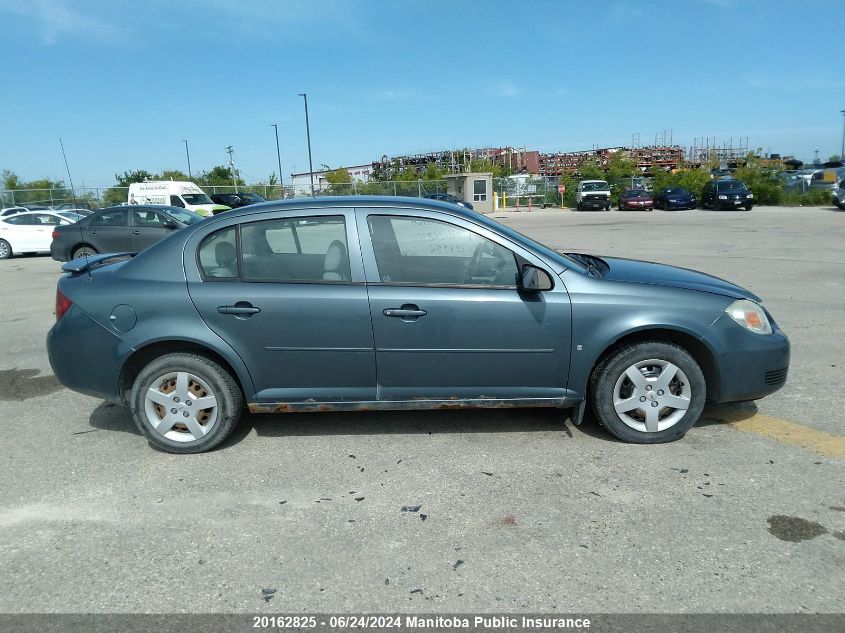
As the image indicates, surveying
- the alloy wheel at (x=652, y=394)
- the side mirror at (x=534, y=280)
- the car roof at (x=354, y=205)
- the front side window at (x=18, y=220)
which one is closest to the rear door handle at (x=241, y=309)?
the car roof at (x=354, y=205)

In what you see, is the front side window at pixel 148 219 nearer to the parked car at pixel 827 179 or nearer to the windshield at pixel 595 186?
the windshield at pixel 595 186

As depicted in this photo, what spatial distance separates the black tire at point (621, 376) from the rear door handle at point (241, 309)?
2258mm

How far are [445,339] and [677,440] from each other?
1718 millimetres

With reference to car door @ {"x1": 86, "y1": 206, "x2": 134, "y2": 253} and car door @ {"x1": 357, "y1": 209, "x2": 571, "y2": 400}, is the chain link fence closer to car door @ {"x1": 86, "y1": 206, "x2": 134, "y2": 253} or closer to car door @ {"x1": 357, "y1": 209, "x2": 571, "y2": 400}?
car door @ {"x1": 86, "y1": 206, "x2": 134, "y2": 253}

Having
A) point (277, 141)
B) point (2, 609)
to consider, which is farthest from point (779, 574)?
point (277, 141)

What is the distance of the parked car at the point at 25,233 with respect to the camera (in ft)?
58.2

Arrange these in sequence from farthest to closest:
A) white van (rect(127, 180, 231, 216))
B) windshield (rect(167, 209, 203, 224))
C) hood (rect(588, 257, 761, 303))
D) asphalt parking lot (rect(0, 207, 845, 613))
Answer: white van (rect(127, 180, 231, 216)), windshield (rect(167, 209, 203, 224)), hood (rect(588, 257, 761, 303)), asphalt parking lot (rect(0, 207, 845, 613))

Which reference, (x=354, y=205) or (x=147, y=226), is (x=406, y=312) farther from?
(x=147, y=226)

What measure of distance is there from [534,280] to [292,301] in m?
1.54

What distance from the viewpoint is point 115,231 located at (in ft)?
46.1

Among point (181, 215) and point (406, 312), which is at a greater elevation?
point (181, 215)

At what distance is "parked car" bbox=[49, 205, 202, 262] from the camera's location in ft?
46.0

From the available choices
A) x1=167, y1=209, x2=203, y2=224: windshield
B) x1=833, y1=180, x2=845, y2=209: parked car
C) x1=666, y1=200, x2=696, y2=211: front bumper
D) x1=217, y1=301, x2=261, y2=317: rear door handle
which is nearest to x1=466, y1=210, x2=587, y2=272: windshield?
x1=217, y1=301, x2=261, y2=317: rear door handle

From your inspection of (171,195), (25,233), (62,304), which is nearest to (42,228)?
(25,233)
